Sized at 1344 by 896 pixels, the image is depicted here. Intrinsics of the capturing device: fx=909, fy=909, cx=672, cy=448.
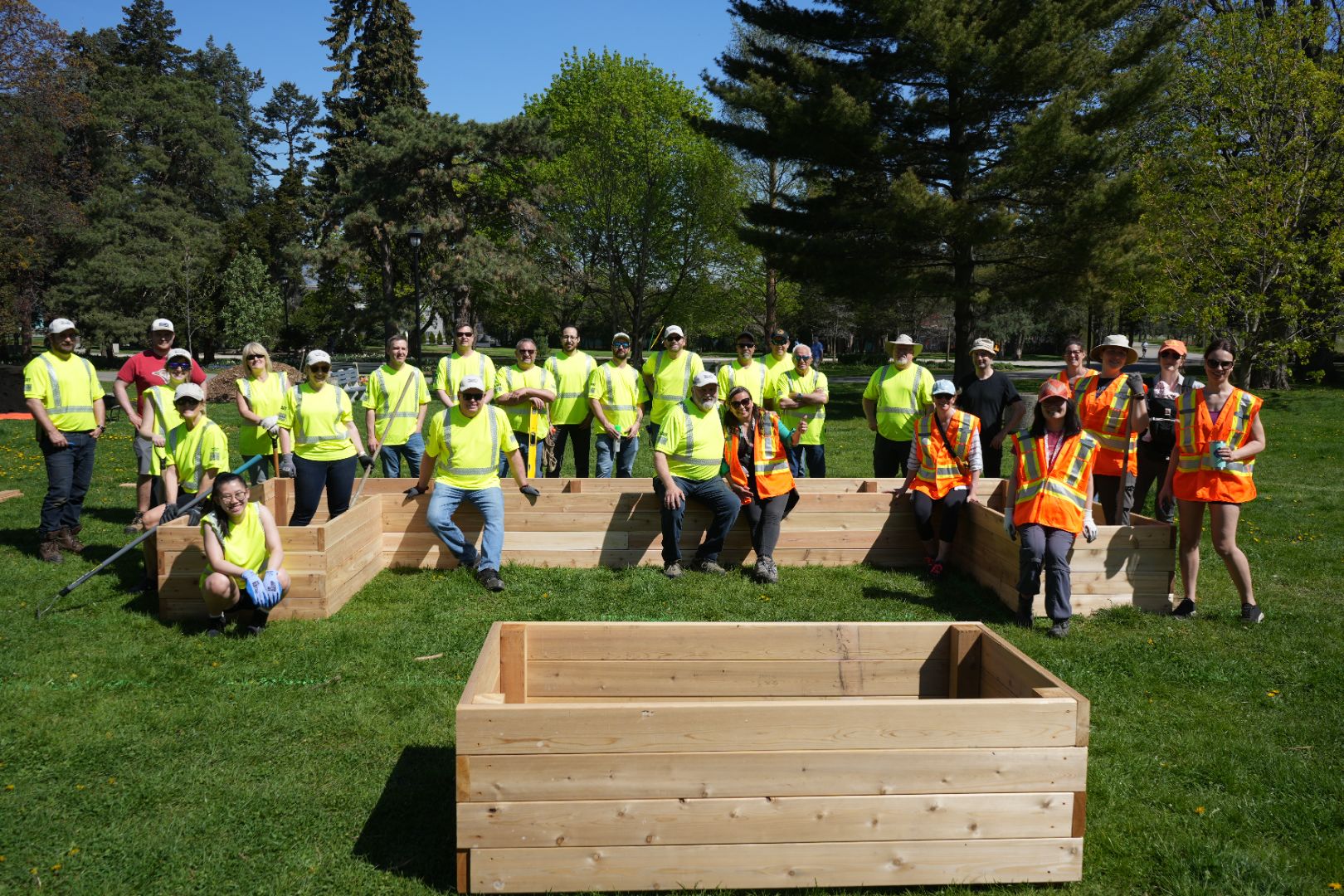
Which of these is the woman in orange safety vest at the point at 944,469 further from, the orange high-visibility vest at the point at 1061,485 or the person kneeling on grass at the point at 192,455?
the person kneeling on grass at the point at 192,455

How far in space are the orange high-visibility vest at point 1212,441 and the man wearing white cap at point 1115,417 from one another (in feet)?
3.01

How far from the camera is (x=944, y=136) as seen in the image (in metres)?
23.5

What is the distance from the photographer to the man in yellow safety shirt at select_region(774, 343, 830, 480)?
9.80 m

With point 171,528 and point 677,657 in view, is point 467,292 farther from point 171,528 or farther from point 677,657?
point 677,657

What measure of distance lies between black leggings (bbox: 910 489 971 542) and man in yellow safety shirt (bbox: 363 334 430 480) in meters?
4.90

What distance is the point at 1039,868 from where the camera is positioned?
352cm

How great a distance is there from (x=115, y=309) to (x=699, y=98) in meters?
28.2

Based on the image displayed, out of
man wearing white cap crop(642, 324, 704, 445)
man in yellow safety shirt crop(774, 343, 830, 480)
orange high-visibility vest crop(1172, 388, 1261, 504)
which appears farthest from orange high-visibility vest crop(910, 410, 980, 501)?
man wearing white cap crop(642, 324, 704, 445)

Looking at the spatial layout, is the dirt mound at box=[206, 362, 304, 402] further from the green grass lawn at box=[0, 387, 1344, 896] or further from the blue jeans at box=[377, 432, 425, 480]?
the green grass lawn at box=[0, 387, 1344, 896]

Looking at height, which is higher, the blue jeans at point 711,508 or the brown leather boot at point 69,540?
the blue jeans at point 711,508

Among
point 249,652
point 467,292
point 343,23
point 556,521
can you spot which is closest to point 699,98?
point 467,292

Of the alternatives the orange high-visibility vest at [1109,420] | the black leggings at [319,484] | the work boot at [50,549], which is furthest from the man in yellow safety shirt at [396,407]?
the orange high-visibility vest at [1109,420]

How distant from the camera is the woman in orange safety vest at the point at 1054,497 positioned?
646 cm

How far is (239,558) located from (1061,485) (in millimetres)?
5757
